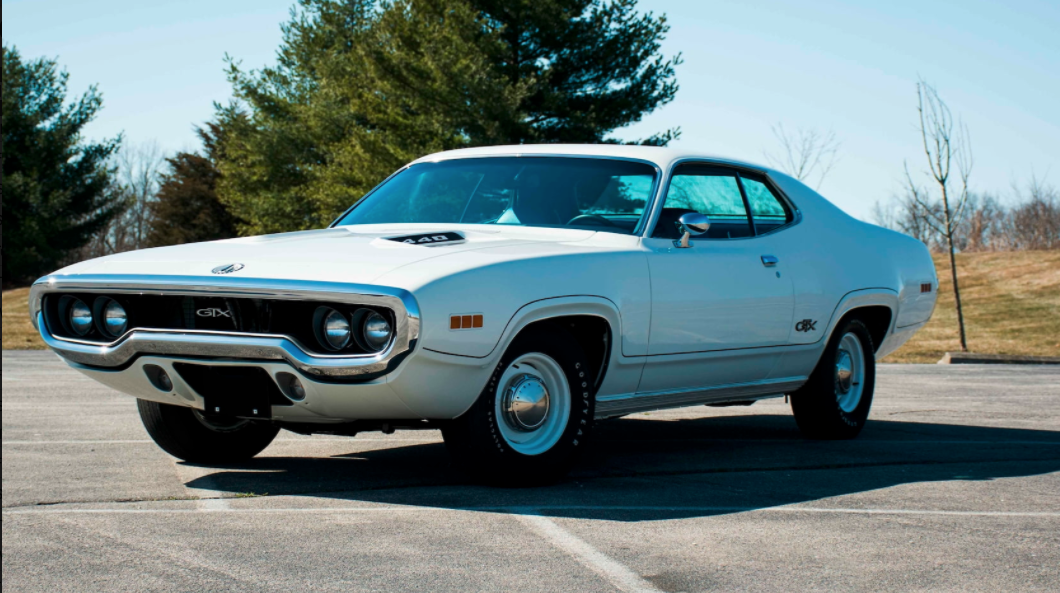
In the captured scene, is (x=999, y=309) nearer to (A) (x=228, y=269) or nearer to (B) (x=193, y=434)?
(B) (x=193, y=434)

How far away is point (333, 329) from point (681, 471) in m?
2.11

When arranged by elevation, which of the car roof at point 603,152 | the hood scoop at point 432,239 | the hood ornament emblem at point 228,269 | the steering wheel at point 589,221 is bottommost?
the hood ornament emblem at point 228,269

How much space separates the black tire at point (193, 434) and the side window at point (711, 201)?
2401mm

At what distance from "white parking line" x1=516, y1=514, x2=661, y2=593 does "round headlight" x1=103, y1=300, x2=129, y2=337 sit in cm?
201

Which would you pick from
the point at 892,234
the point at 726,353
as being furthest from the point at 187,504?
the point at 892,234

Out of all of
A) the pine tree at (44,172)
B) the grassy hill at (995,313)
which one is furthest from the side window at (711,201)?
the pine tree at (44,172)

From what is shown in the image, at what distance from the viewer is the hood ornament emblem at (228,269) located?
5027 mm

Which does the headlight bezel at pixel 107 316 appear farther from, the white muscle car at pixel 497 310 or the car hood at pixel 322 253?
the car hood at pixel 322 253

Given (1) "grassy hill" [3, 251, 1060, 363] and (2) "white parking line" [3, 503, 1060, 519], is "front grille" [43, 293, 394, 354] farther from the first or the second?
(1) "grassy hill" [3, 251, 1060, 363]

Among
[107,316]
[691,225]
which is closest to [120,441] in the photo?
[107,316]

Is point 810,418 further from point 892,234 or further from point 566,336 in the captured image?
point 566,336

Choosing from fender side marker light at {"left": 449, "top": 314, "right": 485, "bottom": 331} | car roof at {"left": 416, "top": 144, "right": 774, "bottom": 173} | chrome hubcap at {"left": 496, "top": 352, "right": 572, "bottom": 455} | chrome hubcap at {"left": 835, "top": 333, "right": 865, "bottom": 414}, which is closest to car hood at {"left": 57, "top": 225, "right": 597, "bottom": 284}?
fender side marker light at {"left": 449, "top": 314, "right": 485, "bottom": 331}

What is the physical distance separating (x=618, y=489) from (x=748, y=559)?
4.81 feet

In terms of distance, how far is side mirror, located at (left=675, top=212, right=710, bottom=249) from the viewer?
607cm
